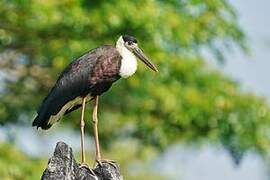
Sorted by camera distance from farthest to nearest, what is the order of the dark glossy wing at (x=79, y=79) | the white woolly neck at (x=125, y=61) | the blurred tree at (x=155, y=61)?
the blurred tree at (x=155, y=61) → the white woolly neck at (x=125, y=61) → the dark glossy wing at (x=79, y=79)

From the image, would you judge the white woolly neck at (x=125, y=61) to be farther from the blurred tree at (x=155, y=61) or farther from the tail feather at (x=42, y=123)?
the blurred tree at (x=155, y=61)

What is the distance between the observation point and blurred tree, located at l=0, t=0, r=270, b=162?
1622 centimetres

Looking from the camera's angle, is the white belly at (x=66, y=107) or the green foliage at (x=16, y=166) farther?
the green foliage at (x=16, y=166)

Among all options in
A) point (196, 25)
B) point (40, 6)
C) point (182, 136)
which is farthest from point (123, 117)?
point (40, 6)

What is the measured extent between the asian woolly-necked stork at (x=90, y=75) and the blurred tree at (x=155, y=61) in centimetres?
456

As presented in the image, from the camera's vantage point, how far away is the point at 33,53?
17406 millimetres

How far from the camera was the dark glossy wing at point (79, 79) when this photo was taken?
35.5ft

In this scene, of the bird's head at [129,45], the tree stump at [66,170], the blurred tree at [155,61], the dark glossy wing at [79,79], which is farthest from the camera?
the blurred tree at [155,61]

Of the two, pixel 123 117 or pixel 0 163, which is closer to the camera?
pixel 0 163

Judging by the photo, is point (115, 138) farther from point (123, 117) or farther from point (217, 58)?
point (217, 58)

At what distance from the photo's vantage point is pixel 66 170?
8875mm

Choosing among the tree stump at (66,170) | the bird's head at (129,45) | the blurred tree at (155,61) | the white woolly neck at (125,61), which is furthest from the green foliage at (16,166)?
the tree stump at (66,170)

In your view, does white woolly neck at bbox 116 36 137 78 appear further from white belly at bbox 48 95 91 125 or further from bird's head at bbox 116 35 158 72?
white belly at bbox 48 95 91 125

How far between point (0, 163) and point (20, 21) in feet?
6.32
